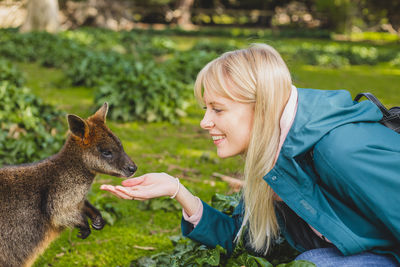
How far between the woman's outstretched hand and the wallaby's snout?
33 centimetres

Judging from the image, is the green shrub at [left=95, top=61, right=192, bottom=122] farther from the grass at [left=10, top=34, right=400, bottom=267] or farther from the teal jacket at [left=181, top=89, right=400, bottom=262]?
the teal jacket at [left=181, top=89, right=400, bottom=262]

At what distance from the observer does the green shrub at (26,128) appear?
410 cm

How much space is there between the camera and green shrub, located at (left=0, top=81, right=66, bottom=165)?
13.4 feet

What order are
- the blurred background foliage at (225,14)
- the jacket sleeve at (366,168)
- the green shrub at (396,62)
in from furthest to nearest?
the blurred background foliage at (225,14) → the green shrub at (396,62) → the jacket sleeve at (366,168)

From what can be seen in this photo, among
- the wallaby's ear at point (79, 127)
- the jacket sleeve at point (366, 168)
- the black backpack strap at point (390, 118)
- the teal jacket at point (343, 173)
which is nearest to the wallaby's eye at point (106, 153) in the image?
the wallaby's ear at point (79, 127)

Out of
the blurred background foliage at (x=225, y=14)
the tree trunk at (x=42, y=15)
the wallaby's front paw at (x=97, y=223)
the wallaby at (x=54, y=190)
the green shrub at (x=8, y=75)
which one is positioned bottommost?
the blurred background foliage at (x=225, y=14)

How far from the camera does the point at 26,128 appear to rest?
4539 mm

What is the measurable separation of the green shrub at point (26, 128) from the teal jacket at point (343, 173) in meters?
3.04

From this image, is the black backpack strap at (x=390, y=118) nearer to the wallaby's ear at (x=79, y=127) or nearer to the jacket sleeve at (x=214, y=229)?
the jacket sleeve at (x=214, y=229)

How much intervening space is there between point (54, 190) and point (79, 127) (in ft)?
1.41

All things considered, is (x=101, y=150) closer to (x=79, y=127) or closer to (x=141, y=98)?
(x=79, y=127)

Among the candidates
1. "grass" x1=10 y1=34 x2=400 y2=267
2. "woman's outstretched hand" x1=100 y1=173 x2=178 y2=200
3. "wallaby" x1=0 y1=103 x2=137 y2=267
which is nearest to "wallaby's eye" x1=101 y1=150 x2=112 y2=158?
"wallaby" x1=0 y1=103 x2=137 y2=267

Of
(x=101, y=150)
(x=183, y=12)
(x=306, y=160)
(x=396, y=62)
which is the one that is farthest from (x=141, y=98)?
(x=183, y=12)

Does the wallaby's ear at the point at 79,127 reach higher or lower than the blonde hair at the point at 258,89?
lower
